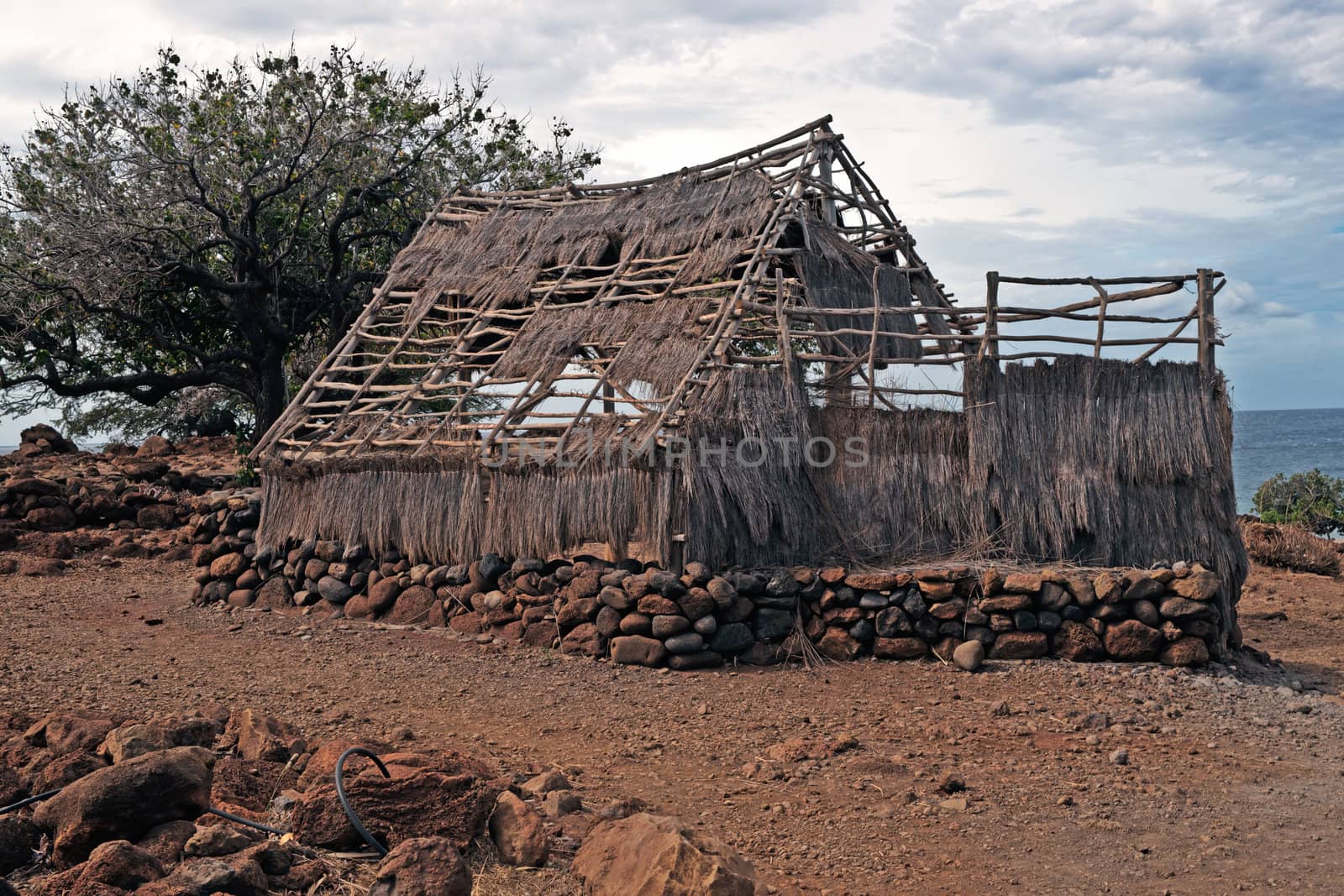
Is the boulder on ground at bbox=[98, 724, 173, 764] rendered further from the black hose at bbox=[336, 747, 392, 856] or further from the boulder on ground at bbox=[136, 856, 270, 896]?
the boulder on ground at bbox=[136, 856, 270, 896]

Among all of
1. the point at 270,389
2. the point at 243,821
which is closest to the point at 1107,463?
the point at 243,821

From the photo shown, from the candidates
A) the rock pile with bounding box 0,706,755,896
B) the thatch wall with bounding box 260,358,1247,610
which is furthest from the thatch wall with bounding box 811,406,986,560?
the rock pile with bounding box 0,706,755,896

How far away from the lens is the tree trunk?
16.2 meters

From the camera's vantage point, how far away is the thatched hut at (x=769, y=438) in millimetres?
8672

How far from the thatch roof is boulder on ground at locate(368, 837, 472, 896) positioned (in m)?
4.97

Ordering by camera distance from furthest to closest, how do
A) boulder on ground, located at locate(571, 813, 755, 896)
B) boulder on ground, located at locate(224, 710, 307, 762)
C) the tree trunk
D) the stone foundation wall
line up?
the tree trunk, the stone foundation wall, boulder on ground, located at locate(224, 710, 307, 762), boulder on ground, located at locate(571, 813, 755, 896)

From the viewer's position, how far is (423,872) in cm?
381

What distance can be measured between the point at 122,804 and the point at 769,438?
5.73 metres

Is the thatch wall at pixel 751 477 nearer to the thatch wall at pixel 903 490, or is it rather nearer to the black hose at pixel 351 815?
the thatch wall at pixel 903 490

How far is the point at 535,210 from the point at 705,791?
9025 mm

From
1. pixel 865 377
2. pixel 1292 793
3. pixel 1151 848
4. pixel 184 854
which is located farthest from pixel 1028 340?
pixel 184 854

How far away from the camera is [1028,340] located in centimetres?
898

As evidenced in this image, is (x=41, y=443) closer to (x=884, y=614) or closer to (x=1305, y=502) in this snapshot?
(x=884, y=614)

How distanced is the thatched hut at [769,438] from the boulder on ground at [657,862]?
4319mm
